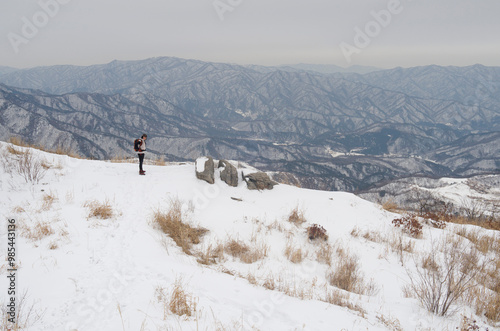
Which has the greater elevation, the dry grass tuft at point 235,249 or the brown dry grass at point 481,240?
the brown dry grass at point 481,240

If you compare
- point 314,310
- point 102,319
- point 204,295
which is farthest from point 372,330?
point 102,319

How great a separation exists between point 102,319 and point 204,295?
140cm

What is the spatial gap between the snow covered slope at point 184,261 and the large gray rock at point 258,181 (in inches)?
69.3

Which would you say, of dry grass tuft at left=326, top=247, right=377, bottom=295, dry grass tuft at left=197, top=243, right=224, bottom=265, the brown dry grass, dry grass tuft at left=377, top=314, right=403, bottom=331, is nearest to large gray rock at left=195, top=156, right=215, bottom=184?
dry grass tuft at left=197, top=243, right=224, bottom=265

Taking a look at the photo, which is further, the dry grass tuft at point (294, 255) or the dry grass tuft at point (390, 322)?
the dry grass tuft at point (294, 255)

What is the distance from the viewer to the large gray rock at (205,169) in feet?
37.3

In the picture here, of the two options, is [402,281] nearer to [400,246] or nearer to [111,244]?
[400,246]

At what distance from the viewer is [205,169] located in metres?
11.8

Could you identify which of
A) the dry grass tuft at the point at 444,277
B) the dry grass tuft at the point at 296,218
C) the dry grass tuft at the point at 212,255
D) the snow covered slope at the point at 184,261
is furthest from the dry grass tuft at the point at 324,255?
the dry grass tuft at the point at 212,255

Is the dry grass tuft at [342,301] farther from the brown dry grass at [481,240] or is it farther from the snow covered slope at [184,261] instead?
the brown dry grass at [481,240]

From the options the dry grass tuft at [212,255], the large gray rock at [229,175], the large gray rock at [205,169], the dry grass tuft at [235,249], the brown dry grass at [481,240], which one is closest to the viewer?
the dry grass tuft at [212,255]

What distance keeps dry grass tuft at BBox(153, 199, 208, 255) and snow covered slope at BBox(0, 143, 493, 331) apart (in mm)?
182

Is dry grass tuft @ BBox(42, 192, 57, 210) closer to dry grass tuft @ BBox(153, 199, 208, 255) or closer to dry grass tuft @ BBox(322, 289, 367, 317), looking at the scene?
dry grass tuft @ BBox(153, 199, 208, 255)

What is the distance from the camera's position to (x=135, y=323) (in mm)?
2992
